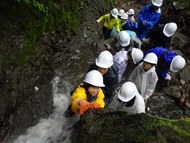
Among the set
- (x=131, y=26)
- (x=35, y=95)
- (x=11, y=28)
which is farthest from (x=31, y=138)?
(x=131, y=26)

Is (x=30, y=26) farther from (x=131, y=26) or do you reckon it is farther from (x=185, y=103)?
(x=185, y=103)

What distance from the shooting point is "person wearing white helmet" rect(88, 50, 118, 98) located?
414 centimetres

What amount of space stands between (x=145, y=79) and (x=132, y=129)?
247 cm

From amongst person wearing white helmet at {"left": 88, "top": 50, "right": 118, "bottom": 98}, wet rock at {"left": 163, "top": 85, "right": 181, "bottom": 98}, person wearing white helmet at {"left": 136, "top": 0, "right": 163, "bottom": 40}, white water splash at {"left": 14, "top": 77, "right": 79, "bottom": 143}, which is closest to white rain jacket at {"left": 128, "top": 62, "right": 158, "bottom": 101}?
person wearing white helmet at {"left": 88, "top": 50, "right": 118, "bottom": 98}

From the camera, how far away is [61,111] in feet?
17.1

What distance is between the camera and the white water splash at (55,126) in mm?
4023

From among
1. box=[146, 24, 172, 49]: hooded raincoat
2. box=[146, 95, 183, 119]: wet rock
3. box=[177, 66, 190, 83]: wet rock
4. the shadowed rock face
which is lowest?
box=[146, 95, 183, 119]: wet rock

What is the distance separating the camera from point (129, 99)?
10.9ft

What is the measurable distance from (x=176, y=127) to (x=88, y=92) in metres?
1.74

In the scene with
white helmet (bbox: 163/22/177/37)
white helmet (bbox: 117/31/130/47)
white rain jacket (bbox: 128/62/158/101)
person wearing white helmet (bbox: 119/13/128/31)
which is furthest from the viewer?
person wearing white helmet (bbox: 119/13/128/31)

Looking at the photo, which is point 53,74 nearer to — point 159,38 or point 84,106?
point 84,106

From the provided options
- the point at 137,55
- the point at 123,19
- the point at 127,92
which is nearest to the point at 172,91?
the point at 137,55

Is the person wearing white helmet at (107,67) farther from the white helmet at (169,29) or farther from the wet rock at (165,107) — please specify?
the white helmet at (169,29)

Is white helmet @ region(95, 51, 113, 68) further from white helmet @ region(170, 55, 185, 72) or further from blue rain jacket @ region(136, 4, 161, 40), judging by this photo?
blue rain jacket @ region(136, 4, 161, 40)
